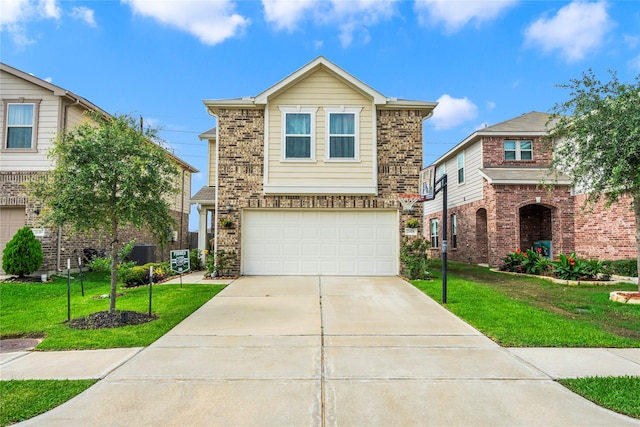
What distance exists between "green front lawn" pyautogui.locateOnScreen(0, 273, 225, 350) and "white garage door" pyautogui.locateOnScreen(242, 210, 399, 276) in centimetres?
243

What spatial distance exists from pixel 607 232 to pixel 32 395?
659 inches

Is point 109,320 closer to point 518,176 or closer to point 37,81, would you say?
point 37,81

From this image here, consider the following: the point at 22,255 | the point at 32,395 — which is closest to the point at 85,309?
the point at 32,395

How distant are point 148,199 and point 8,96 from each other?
9997mm

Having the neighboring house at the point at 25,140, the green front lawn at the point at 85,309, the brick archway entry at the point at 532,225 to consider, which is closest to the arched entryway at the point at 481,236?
the brick archway entry at the point at 532,225

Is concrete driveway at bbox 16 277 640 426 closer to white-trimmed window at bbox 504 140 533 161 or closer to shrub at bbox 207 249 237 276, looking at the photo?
shrub at bbox 207 249 237 276

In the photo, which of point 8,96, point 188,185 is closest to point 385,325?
point 8,96

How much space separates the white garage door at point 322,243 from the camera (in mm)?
12453

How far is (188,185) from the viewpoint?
2328 centimetres

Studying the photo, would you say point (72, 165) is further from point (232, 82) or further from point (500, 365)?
point (232, 82)

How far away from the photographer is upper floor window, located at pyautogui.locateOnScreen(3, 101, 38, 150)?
12625 millimetres

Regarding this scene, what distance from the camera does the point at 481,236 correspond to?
17703 mm

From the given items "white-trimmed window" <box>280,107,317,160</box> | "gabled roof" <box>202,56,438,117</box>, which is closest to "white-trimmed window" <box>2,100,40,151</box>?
"gabled roof" <box>202,56,438,117</box>

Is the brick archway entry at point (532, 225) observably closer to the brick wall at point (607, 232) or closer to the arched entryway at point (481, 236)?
the arched entryway at point (481, 236)
